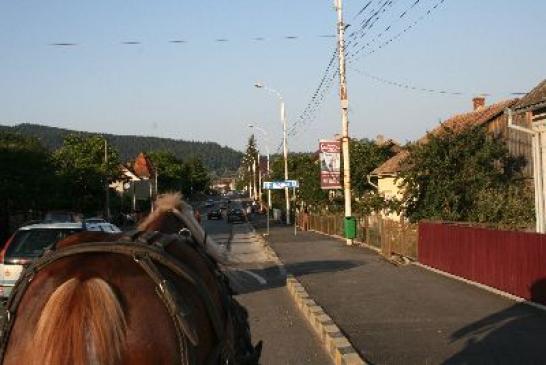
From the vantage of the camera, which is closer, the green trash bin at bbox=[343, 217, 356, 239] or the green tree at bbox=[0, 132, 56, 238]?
the green trash bin at bbox=[343, 217, 356, 239]

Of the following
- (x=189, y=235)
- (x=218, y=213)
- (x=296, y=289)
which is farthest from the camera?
(x=218, y=213)

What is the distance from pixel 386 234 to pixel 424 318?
1287 cm

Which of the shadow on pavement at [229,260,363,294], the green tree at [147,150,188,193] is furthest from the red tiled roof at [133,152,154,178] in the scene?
the shadow on pavement at [229,260,363,294]

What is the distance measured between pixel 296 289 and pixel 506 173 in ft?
45.5

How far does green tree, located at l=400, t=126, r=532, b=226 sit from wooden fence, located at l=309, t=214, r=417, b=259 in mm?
1258

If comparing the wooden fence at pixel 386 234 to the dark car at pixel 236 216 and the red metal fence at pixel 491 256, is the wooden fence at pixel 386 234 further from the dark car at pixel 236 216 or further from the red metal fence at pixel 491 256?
the dark car at pixel 236 216

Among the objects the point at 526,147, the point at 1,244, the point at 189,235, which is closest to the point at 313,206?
the point at 1,244

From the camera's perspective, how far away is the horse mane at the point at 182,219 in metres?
4.78

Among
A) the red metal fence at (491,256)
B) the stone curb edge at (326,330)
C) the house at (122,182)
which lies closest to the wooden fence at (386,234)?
the red metal fence at (491,256)

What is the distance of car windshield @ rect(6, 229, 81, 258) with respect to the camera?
13.1m

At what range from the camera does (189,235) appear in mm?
4699

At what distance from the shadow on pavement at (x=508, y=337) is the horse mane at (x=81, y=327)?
245 inches

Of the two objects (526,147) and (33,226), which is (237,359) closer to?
(33,226)

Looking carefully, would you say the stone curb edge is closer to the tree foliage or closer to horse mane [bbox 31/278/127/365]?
horse mane [bbox 31/278/127/365]
